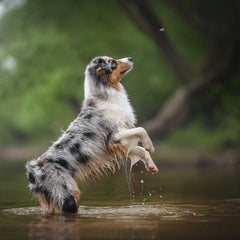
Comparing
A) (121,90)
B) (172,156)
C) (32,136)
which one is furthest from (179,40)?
(32,136)

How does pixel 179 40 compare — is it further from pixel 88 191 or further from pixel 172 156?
pixel 88 191

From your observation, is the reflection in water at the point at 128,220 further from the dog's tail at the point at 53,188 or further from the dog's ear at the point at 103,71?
the dog's ear at the point at 103,71

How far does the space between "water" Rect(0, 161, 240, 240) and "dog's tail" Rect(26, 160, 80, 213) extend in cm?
21

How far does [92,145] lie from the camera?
882 cm

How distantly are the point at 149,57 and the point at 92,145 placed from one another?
67.4ft

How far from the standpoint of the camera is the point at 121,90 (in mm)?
9828

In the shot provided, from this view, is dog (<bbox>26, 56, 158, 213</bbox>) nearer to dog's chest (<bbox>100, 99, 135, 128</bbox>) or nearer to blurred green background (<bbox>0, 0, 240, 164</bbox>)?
dog's chest (<bbox>100, 99, 135, 128</bbox>)

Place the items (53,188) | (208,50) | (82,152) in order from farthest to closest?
1. (208,50)
2. (82,152)
3. (53,188)

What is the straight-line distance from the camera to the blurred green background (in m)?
24.4

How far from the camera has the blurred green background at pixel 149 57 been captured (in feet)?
80.1

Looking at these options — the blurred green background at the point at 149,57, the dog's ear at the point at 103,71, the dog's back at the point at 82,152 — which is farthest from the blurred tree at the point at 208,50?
the dog's back at the point at 82,152

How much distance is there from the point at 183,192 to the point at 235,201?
6.65 ft

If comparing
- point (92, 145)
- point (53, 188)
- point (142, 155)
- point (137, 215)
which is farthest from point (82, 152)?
point (137, 215)

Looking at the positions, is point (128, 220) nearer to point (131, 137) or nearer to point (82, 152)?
point (82, 152)
